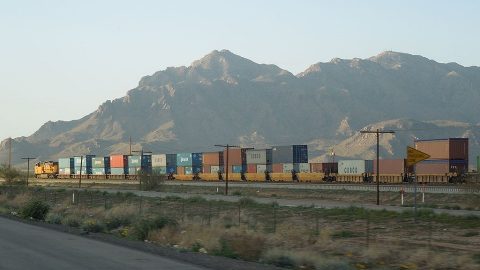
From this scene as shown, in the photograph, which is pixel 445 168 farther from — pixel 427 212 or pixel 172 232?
pixel 172 232

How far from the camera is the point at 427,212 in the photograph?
38000 millimetres

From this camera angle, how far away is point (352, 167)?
85.2 metres

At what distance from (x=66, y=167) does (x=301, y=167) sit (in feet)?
187

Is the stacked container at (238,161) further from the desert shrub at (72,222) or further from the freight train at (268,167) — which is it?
the desert shrub at (72,222)

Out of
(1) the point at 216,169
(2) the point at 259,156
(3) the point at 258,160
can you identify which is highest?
(2) the point at 259,156

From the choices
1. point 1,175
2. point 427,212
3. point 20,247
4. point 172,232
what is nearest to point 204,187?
point 1,175

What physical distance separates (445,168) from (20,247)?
2238 inches

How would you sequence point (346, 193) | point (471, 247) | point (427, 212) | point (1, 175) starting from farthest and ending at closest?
point (1, 175) → point (346, 193) → point (427, 212) → point (471, 247)

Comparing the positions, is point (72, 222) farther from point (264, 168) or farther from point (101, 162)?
point (101, 162)

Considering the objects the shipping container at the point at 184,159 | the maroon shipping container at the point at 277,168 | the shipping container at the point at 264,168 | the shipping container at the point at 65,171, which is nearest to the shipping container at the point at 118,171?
the shipping container at the point at 65,171

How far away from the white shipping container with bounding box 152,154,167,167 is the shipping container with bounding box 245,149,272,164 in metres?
17.3

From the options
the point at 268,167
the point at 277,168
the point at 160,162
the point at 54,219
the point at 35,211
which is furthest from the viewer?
the point at 160,162

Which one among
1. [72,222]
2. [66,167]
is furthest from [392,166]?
[66,167]

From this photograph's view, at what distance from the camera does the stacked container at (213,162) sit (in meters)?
103
